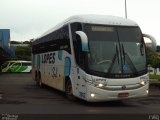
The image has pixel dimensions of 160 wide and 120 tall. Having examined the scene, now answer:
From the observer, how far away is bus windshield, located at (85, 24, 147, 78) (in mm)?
15812

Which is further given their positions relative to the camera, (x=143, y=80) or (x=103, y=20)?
(x=103, y=20)

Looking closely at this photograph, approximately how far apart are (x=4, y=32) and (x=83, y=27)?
78.6m

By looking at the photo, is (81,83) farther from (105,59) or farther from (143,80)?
(143,80)

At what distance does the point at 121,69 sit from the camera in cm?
1590

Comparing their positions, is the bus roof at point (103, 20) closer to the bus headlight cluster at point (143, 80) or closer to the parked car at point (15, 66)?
the bus headlight cluster at point (143, 80)

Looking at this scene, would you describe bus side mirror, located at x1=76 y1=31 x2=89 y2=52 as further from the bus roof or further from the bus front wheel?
the bus front wheel

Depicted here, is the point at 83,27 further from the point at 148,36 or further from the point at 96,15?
the point at 148,36

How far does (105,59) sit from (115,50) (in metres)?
0.56

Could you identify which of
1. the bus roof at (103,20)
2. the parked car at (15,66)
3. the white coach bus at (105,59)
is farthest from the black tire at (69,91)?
the parked car at (15,66)

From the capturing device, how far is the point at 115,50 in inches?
635

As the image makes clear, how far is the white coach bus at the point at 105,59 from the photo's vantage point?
15641mm

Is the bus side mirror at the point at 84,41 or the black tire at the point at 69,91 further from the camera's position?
the black tire at the point at 69,91

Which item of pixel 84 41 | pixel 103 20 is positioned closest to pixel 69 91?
pixel 103 20

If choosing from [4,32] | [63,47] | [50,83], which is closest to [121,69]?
[63,47]
